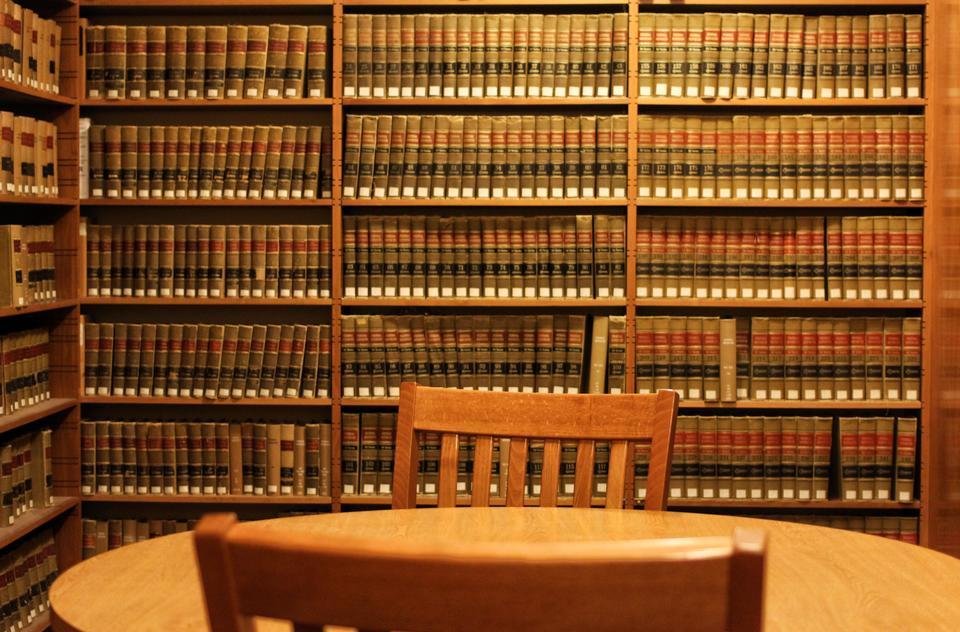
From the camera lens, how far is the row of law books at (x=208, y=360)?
3395mm

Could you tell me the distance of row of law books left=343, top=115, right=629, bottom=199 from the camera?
3338 millimetres

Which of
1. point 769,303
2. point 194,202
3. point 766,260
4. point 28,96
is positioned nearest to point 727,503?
point 769,303

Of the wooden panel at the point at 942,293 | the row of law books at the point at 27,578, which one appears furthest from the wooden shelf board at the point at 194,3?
the wooden panel at the point at 942,293

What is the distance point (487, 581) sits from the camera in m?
0.71

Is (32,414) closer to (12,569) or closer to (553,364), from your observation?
(12,569)

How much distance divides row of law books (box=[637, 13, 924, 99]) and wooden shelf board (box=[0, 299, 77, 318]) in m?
1.83

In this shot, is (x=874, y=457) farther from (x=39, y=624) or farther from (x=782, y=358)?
(x=39, y=624)

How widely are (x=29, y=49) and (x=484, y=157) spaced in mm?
1325

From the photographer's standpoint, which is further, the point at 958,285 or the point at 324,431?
the point at 324,431

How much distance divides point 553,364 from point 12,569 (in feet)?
5.34

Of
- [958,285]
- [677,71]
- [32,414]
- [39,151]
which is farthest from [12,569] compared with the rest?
[958,285]

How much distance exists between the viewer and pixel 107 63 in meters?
3.38

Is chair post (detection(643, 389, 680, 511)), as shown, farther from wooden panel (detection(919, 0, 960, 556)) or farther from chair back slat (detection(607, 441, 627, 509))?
wooden panel (detection(919, 0, 960, 556))

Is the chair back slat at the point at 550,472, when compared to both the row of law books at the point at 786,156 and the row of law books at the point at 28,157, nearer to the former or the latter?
the row of law books at the point at 786,156
